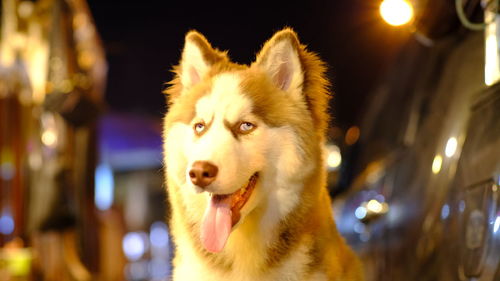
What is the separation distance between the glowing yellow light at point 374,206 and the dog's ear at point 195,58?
1.96 metres

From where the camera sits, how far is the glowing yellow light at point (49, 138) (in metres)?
5.89

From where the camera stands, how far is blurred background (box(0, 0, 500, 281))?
96.2 inches

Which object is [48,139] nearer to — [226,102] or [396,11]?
[396,11]

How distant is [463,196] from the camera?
238cm

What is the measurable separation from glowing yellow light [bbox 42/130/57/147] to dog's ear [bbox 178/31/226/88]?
4090 millimetres

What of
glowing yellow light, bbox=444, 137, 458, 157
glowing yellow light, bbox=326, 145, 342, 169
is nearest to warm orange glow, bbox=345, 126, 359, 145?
glowing yellow light, bbox=326, 145, 342, 169

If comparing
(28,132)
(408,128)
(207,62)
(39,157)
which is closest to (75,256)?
(39,157)

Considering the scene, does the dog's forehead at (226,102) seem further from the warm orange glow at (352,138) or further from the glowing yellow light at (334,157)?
the warm orange glow at (352,138)

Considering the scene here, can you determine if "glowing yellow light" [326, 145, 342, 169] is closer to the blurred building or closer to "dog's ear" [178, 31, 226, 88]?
the blurred building

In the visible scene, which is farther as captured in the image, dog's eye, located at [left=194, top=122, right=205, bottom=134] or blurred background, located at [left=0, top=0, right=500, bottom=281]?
blurred background, located at [left=0, top=0, right=500, bottom=281]

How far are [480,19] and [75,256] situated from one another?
15.9 ft

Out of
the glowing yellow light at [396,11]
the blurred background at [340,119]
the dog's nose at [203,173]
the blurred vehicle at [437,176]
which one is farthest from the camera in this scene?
the glowing yellow light at [396,11]

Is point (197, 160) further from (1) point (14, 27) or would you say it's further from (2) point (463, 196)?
(1) point (14, 27)

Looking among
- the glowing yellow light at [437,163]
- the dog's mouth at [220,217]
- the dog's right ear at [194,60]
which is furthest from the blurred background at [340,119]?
the dog's mouth at [220,217]
